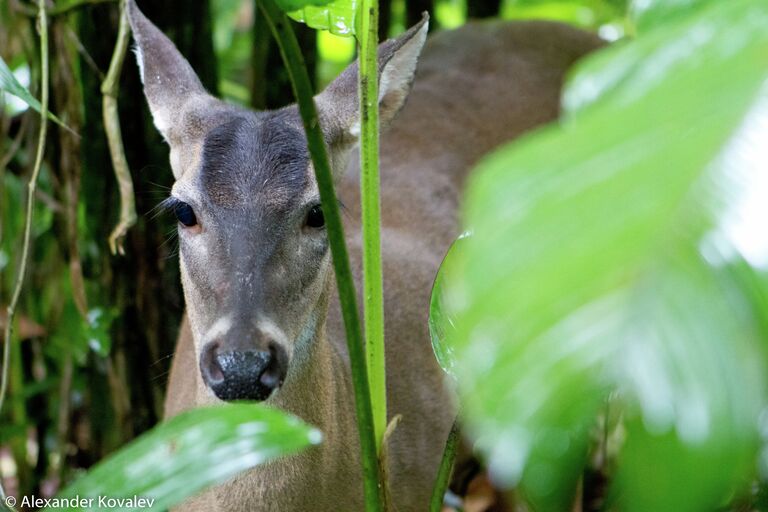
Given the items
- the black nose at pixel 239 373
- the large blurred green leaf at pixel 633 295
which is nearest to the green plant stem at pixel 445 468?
the black nose at pixel 239 373

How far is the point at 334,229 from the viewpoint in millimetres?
1263

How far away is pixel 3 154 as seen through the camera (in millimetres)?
3166

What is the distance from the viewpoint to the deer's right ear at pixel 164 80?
2699 millimetres

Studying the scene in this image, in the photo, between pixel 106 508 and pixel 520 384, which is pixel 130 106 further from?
pixel 520 384

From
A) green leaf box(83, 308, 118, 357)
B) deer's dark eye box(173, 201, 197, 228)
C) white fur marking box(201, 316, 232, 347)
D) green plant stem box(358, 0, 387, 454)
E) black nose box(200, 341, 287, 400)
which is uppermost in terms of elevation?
green plant stem box(358, 0, 387, 454)

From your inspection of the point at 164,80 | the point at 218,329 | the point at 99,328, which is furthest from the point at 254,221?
the point at 99,328

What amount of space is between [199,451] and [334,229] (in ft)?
1.43

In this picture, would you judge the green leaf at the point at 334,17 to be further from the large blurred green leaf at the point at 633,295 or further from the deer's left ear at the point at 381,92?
the large blurred green leaf at the point at 633,295

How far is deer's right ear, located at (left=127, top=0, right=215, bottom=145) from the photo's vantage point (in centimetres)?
270

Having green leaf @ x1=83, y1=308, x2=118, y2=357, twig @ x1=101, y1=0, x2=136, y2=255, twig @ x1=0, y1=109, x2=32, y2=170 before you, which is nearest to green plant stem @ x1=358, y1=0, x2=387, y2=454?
twig @ x1=101, y1=0, x2=136, y2=255

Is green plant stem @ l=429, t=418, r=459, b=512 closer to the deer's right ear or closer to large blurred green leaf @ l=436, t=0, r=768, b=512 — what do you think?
large blurred green leaf @ l=436, t=0, r=768, b=512

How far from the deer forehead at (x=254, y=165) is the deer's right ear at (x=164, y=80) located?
0.29m

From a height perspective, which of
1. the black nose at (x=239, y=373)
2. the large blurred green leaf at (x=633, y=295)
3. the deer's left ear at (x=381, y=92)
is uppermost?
the large blurred green leaf at (x=633, y=295)

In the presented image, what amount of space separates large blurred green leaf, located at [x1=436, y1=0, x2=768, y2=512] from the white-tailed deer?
1.37 m
